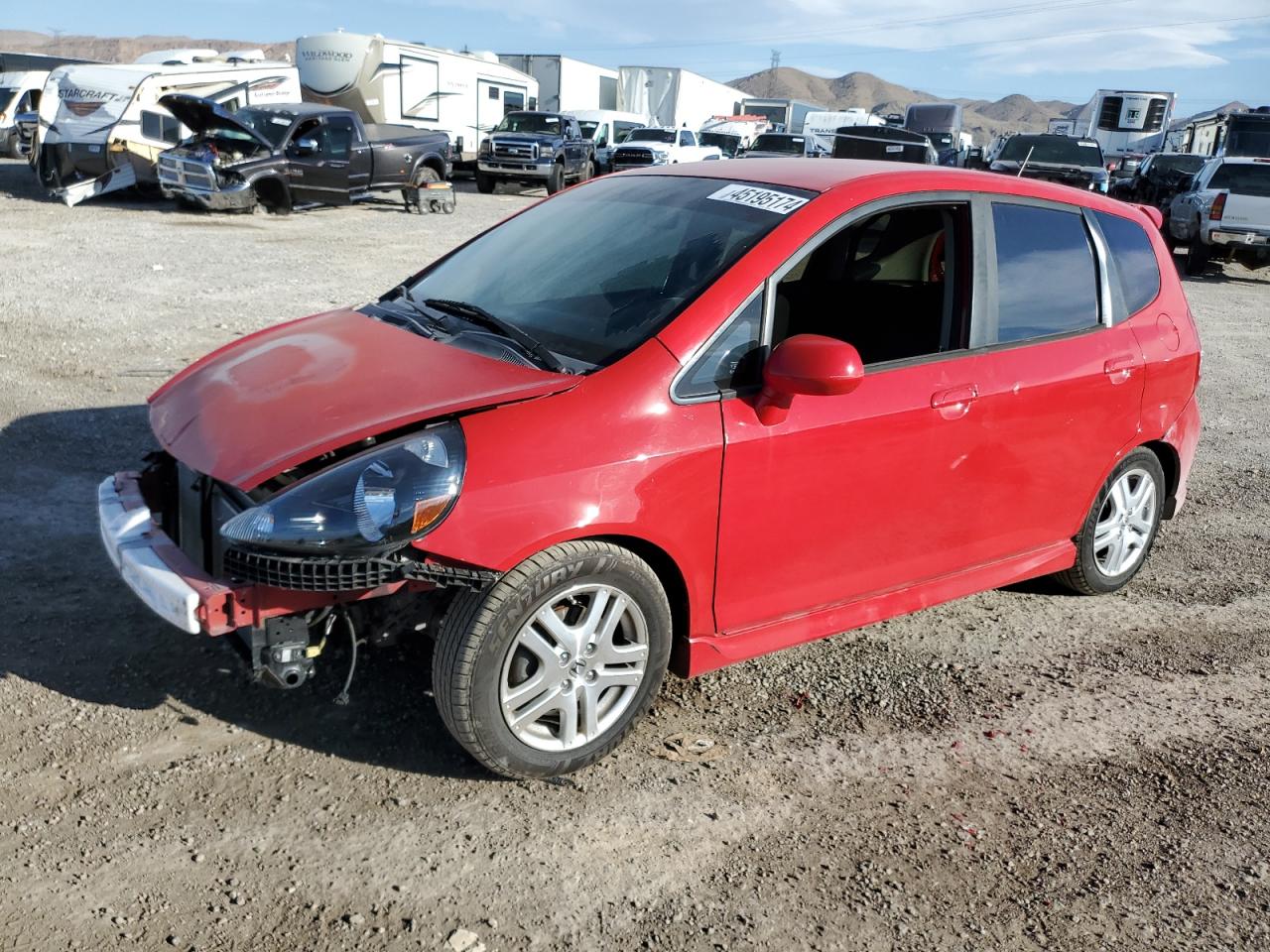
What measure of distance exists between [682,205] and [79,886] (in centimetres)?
280

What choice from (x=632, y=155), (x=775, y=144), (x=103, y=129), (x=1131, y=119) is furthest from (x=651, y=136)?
(x=1131, y=119)

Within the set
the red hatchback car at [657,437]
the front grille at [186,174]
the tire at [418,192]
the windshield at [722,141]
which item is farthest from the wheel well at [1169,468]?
the windshield at [722,141]

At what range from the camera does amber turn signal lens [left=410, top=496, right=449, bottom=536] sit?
284 centimetres

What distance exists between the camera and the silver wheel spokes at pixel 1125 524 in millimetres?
4688

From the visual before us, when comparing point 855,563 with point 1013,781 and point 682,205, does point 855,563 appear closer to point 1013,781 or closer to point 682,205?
point 1013,781

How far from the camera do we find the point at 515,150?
24719mm

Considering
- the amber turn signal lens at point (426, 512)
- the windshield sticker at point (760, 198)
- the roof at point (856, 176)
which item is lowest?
the amber turn signal lens at point (426, 512)

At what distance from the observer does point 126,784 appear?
123 inches

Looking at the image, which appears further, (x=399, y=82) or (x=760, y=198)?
(x=399, y=82)

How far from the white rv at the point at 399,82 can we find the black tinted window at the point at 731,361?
23.8m

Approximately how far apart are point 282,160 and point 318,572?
1652 centimetres

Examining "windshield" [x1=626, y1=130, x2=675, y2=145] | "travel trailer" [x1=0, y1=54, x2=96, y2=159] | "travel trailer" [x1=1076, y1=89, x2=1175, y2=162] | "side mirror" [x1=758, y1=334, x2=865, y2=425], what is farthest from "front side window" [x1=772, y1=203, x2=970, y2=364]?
"travel trailer" [x1=1076, y1=89, x2=1175, y2=162]

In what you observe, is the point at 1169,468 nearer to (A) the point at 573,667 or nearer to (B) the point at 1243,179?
(A) the point at 573,667

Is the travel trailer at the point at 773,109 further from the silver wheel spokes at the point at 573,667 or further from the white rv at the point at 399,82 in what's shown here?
the silver wheel spokes at the point at 573,667
